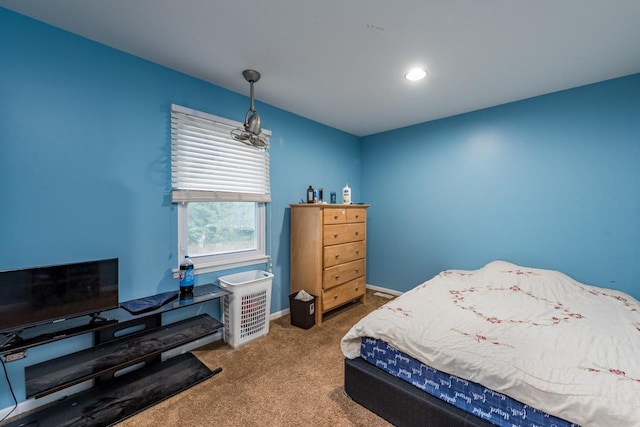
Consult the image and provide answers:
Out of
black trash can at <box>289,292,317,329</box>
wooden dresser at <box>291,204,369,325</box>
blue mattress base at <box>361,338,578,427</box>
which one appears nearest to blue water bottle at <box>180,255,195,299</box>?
black trash can at <box>289,292,317,329</box>

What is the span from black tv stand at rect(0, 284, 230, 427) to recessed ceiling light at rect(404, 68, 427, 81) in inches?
103

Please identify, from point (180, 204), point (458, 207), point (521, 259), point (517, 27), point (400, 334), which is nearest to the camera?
point (400, 334)

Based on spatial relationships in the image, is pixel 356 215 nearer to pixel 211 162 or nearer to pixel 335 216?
pixel 335 216

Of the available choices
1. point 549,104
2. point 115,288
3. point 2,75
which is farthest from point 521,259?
point 2,75

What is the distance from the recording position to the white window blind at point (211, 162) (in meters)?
2.25

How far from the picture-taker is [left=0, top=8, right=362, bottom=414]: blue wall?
1.61 m

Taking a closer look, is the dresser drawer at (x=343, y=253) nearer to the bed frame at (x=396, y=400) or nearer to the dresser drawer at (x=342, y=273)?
the dresser drawer at (x=342, y=273)

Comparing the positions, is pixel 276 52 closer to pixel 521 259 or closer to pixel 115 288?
pixel 115 288

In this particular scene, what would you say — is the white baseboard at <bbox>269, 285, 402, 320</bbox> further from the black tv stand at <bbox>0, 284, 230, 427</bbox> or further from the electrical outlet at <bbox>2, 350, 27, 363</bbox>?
the electrical outlet at <bbox>2, 350, 27, 363</bbox>

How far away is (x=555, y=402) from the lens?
3.52ft

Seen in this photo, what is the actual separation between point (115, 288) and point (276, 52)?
2150mm

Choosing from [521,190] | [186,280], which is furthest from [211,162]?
[521,190]

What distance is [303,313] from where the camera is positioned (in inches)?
109

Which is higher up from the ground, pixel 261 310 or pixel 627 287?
pixel 627 287
